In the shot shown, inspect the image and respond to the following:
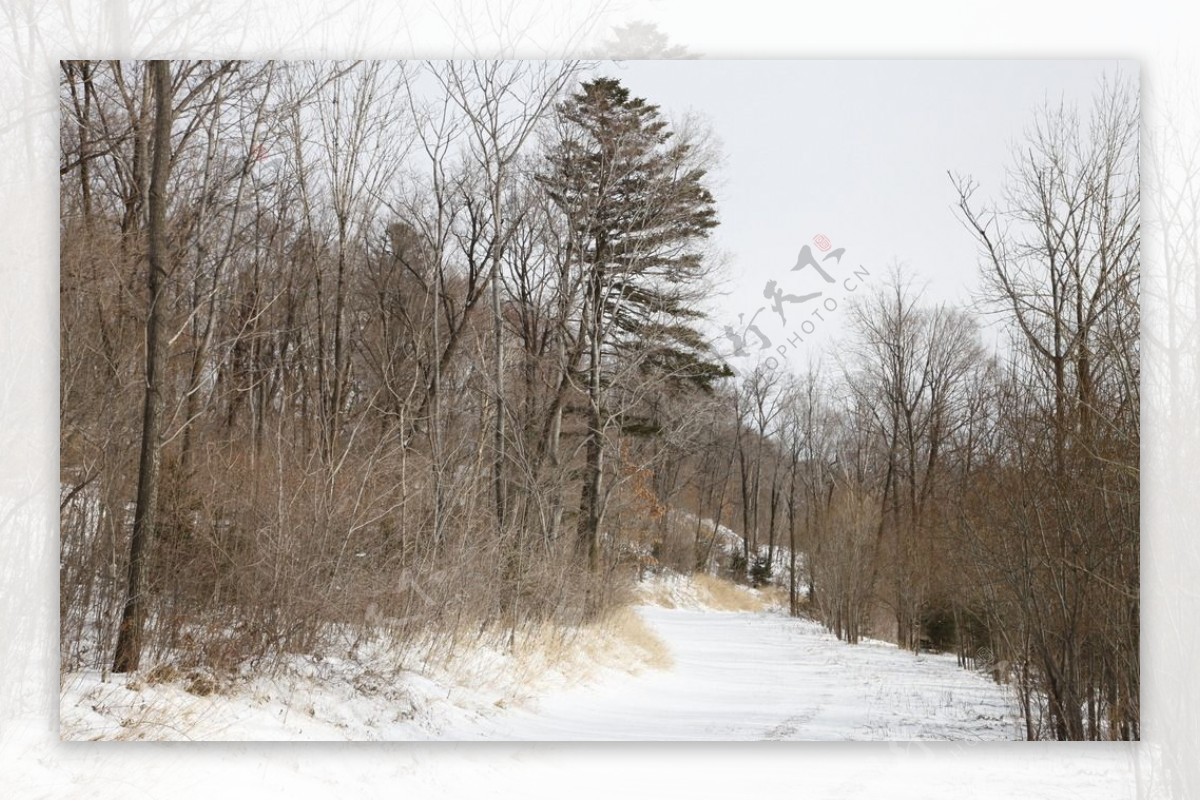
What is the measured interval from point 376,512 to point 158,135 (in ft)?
7.17

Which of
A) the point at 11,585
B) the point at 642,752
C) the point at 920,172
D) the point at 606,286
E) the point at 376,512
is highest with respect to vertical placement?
the point at 920,172

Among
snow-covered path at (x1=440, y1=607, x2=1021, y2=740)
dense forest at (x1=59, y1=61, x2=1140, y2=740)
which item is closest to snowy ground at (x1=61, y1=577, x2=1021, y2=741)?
snow-covered path at (x1=440, y1=607, x2=1021, y2=740)

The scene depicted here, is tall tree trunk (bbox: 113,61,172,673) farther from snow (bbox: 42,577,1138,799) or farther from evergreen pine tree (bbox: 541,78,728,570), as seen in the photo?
evergreen pine tree (bbox: 541,78,728,570)

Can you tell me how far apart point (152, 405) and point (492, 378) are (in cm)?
178

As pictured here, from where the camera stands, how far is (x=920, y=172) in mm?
4539

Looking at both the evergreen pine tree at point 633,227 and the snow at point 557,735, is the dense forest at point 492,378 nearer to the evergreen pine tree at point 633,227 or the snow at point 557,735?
the evergreen pine tree at point 633,227

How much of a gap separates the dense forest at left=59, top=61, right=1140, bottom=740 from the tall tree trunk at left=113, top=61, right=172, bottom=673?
0.01 m

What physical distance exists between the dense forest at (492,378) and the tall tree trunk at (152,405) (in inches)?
0.5

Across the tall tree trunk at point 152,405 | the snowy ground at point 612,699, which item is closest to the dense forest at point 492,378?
the tall tree trunk at point 152,405

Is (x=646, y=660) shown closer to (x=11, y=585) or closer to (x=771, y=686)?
(x=771, y=686)

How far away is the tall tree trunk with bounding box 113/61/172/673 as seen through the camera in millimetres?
4164

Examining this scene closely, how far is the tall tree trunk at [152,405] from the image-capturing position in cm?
416

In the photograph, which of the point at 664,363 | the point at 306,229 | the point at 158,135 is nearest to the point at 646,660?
the point at 664,363

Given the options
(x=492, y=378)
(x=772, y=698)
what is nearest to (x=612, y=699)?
(x=772, y=698)
